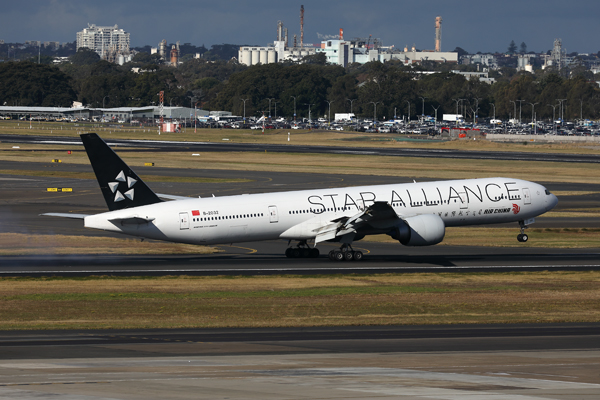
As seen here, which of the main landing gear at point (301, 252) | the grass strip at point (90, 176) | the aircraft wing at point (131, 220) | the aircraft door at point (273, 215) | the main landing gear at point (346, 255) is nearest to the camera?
the aircraft wing at point (131, 220)

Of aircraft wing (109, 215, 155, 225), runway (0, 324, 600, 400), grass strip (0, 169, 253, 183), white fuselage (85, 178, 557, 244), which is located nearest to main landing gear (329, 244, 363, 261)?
white fuselage (85, 178, 557, 244)

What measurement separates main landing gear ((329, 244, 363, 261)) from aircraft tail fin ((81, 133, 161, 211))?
1199 centimetres

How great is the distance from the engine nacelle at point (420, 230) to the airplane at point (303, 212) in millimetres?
59

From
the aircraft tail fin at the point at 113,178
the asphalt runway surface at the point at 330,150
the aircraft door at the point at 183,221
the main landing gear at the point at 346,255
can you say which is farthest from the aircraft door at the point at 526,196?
the asphalt runway surface at the point at 330,150

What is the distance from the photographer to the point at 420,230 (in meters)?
48.1

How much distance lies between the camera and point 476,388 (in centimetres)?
2134

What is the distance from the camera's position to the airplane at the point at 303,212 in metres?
45.8

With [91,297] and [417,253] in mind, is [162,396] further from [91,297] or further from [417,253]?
[417,253]

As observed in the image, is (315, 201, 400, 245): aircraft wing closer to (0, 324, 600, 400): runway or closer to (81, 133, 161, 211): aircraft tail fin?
(81, 133, 161, 211): aircraft tail fin

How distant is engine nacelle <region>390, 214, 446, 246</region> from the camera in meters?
48.1

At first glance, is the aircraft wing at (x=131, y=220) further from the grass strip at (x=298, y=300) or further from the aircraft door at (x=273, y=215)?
the aircraft door at (x=273, y=215)

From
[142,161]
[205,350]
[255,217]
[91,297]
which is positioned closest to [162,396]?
[205,350]

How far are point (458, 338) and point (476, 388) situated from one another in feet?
26.1

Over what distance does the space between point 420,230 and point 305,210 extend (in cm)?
697
